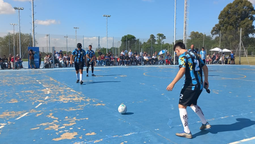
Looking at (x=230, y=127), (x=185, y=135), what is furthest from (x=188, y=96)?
(x=230, y=127)

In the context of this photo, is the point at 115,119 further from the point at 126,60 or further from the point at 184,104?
the point at 126,60

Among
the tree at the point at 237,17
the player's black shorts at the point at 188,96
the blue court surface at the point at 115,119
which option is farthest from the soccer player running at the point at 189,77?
the tree at the point at 237,17

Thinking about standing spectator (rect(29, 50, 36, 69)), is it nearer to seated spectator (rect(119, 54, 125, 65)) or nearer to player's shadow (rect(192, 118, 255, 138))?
seated spectator (rect(119, 54, 125, 65))

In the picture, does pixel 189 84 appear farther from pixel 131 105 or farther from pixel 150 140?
pixel 131 105

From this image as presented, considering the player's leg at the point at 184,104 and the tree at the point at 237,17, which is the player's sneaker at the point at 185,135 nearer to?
the player's leg at the point at 184,104

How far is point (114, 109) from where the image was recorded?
21.0ft

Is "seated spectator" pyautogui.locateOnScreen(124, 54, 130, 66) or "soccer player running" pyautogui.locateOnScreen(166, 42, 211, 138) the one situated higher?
"seated spectator" pyautogui.locateOnScreen(124, 54, 130, 66)

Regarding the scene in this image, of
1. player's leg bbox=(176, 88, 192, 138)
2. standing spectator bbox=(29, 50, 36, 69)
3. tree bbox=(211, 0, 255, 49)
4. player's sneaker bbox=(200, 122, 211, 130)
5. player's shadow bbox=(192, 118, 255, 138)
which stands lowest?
player's shadow bbox=(192, 118, 255, 138)

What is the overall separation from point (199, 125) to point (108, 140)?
88.4 inches

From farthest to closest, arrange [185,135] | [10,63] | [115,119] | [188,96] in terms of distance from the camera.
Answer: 1. [10,63]
2. [115,119]
3. [185,135]
4. [188,96]

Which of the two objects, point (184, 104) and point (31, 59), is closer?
point (184, 104)

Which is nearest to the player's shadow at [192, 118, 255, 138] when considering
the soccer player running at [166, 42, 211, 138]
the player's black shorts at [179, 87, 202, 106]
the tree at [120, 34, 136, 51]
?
the soccer player running at [166, 42, 211, 138]

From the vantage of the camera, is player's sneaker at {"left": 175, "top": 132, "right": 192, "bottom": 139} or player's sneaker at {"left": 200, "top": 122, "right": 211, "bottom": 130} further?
player's sneaker at {"left": 200, "top": 122, "right": 211, "bottom": 130}

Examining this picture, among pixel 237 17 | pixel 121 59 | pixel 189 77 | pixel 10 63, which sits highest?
pixel 237 17
